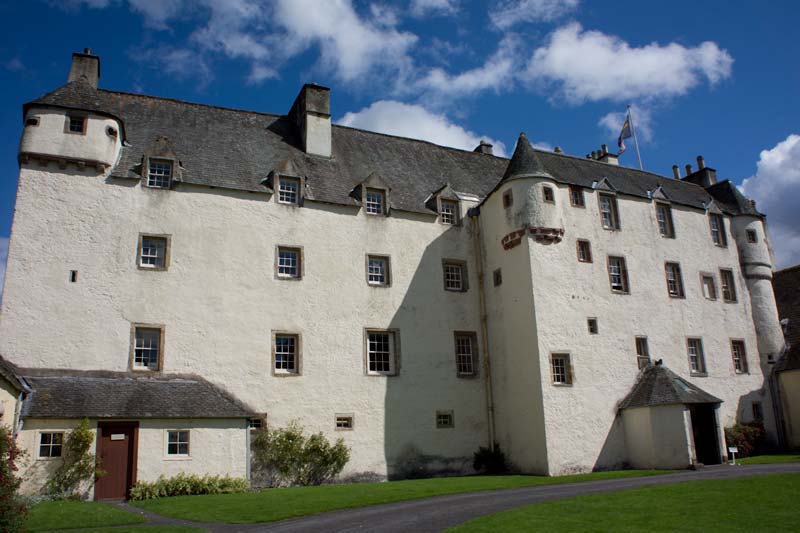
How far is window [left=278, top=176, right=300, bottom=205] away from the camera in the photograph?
89.4ft

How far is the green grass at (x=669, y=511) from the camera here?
Result: 12.4m

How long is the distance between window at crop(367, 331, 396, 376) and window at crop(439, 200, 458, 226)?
6343 millimetres

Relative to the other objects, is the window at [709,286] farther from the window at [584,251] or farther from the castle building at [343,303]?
the window at [584,251]

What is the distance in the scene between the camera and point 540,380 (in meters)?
25.8

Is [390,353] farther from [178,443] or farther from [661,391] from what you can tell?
[661,391]

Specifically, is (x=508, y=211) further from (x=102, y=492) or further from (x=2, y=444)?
(x=2, y=444)

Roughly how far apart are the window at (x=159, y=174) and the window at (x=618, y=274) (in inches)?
780

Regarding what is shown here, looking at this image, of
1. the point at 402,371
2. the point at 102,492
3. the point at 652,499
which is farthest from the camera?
the point at 402,371

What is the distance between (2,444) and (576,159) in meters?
28.8

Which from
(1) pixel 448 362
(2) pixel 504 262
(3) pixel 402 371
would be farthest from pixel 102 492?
(2) pixel 504 262

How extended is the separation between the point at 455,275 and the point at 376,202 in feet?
16.4

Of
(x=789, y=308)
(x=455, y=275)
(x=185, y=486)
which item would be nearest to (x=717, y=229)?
(x=789, y=308)

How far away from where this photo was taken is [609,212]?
3156cm

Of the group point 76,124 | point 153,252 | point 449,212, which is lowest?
point 153,252
